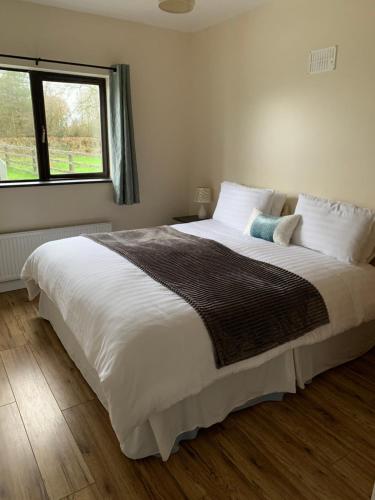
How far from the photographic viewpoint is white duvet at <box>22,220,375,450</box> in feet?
5.04

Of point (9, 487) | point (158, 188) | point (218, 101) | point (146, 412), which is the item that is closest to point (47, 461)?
point (9, 487)

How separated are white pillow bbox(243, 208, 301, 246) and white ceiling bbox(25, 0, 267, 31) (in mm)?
1873

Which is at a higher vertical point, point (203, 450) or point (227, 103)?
point (227, 103)

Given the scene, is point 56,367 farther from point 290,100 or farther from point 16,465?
point 290,100

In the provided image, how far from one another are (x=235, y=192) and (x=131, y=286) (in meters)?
1.83

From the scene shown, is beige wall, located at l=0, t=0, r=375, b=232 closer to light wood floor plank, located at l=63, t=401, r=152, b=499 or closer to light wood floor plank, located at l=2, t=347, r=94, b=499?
light wood floor plank, located at l=2, t=347, r=94, b=499

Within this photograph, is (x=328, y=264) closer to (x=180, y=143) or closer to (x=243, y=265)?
(x=243, y=265)

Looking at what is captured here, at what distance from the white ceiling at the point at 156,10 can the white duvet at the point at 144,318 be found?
2.17m

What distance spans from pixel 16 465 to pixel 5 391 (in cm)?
59

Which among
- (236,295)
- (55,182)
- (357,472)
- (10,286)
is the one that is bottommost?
(357,472)

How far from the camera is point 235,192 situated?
347cm

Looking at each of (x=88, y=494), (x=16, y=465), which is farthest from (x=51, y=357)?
(x=88, y=494)

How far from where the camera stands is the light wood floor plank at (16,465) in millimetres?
1538

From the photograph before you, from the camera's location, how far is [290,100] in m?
3.07
